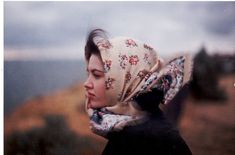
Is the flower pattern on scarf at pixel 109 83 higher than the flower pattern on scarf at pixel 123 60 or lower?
lower

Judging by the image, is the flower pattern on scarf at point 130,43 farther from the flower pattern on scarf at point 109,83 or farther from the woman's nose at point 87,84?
the woman's nose at point 87,84

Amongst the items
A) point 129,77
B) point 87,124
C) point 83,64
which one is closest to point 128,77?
point 129,77

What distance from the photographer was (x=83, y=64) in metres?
3.98

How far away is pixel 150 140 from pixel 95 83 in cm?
61

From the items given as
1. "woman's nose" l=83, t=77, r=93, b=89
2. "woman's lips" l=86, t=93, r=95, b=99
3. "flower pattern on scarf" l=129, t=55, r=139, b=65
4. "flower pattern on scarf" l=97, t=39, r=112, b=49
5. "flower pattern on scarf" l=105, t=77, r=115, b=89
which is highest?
"flower pattern on scarf" l=97, t=39, r=112, b=49

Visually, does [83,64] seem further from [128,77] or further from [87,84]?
[128,77]

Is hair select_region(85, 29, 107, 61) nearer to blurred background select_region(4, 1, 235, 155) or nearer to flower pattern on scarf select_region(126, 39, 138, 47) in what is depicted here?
blurred background select_region(4, 1, 235, 155)

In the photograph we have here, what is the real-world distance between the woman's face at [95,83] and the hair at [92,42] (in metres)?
0.03

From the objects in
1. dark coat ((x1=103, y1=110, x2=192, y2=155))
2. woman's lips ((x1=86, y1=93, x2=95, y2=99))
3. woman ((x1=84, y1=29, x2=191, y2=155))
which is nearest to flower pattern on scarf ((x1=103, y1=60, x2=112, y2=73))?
woman ((x1=84, y1=29, x2=191, y2=155))

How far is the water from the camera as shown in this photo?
399 cm

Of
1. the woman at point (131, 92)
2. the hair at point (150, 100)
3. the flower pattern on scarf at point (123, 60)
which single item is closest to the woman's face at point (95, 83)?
the woman at point (131, 92)

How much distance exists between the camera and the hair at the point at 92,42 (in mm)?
3951

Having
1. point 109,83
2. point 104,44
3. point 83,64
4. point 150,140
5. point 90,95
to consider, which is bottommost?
point 150,140

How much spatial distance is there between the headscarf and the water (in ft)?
0.80
